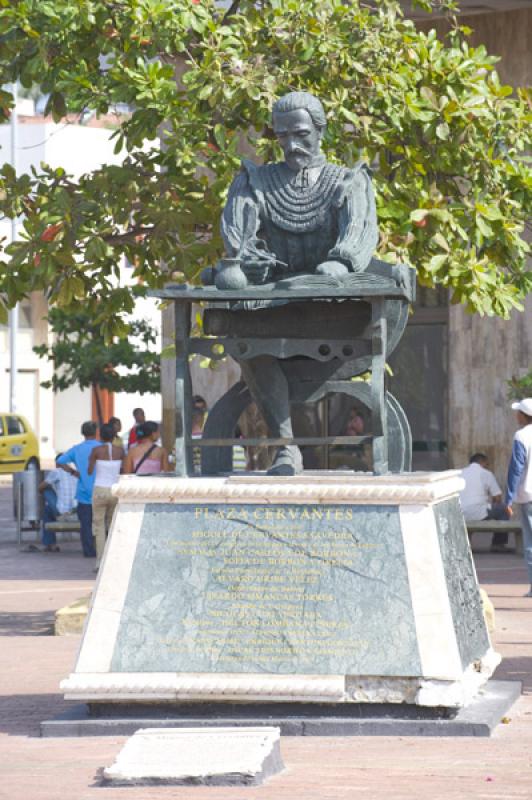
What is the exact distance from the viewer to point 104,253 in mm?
13602

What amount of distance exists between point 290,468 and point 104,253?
447 cm

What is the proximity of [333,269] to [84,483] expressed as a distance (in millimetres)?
11577

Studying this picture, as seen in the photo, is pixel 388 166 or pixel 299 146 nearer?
pixel 299 146

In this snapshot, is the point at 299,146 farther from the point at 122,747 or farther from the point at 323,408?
the point at 323,408

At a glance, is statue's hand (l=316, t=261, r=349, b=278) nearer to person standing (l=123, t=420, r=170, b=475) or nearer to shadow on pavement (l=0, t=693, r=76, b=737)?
shadow on pavement (l=0, t=693, r=76, b=737)

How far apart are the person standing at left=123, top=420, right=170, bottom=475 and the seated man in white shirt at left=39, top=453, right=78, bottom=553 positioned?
12.7 ft

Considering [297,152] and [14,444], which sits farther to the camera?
[14,444]

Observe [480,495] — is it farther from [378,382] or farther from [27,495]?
[378,382]

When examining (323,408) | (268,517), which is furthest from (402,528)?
(323,408)

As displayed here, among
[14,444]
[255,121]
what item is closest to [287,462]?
[255,121]

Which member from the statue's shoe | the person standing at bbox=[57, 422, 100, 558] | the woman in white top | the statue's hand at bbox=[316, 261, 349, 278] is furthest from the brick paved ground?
the person standing at bbox=[57, 422, 100, 558]

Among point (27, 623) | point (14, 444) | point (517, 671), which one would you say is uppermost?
point (14, 444)

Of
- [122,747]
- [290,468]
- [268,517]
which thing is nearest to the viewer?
[122,747]

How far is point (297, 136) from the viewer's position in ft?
31.3
